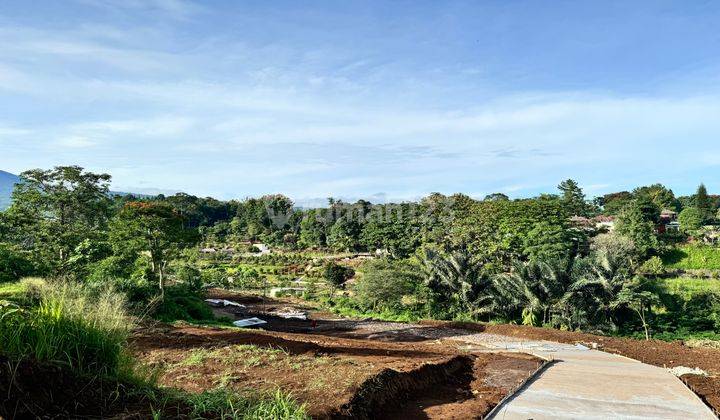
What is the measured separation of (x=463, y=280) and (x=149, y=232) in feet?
40.4

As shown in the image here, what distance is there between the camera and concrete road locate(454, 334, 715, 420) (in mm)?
6355

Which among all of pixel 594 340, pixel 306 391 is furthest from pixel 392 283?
pixel 306 391

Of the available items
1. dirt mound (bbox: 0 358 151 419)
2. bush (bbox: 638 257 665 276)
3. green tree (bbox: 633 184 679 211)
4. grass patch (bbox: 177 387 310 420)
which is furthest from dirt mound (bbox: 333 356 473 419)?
green tree (bbox: 633 184 679 211)

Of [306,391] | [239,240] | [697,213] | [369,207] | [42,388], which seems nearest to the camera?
[42,388]

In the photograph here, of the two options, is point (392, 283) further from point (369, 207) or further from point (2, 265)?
point (369, 207)

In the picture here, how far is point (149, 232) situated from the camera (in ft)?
59.6

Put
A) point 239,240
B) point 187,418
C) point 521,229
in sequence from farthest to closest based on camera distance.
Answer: point 239,240 < point 521,229 < point 187,418

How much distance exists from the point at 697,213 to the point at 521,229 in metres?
21.5

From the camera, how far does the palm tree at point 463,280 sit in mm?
18375

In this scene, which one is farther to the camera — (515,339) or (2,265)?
(2,265)

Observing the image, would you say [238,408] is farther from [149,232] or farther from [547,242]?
[547,242]

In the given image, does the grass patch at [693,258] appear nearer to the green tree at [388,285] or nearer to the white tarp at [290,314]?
the green tree at [388,285]

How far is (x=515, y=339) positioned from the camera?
1357 cm

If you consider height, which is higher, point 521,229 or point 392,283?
point 521,229
